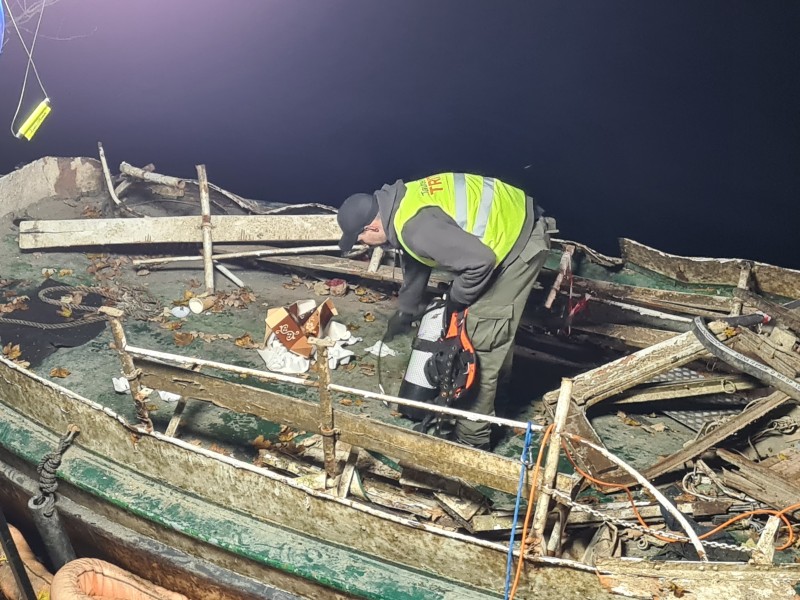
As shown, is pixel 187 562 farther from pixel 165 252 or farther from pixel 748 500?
pixel 165 252

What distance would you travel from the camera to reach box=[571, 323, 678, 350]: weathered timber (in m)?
5.55

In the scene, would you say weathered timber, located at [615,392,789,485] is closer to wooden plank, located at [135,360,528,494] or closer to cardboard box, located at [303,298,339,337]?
wooden plank, located at [135,360,528,494]

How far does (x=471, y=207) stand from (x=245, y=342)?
2.90 meters

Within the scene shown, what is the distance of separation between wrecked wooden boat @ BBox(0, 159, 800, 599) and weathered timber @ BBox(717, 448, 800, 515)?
14 mm

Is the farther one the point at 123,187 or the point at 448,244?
the point at 123,187

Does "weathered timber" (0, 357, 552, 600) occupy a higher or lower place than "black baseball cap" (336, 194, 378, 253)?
lower

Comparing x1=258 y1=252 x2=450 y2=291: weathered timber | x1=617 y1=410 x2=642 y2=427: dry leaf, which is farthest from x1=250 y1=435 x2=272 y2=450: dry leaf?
x1=617 y1=410 x2=642 y2=427: dry leaf

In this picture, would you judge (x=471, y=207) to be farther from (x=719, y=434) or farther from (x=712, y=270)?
(x=712, y=270)

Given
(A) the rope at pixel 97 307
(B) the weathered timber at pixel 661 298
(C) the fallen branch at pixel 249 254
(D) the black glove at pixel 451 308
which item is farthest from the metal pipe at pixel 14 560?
(B) the weathered timber at pixel 661 298

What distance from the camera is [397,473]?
4328 millimetres

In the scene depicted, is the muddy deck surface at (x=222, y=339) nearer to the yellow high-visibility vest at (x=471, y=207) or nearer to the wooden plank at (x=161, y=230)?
the wooden plank at (x=161, y=230)

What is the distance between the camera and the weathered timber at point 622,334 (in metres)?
5.55

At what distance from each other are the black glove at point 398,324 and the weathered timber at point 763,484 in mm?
Answer: 2691

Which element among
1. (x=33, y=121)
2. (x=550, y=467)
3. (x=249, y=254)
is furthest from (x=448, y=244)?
(x=33, y=121)
